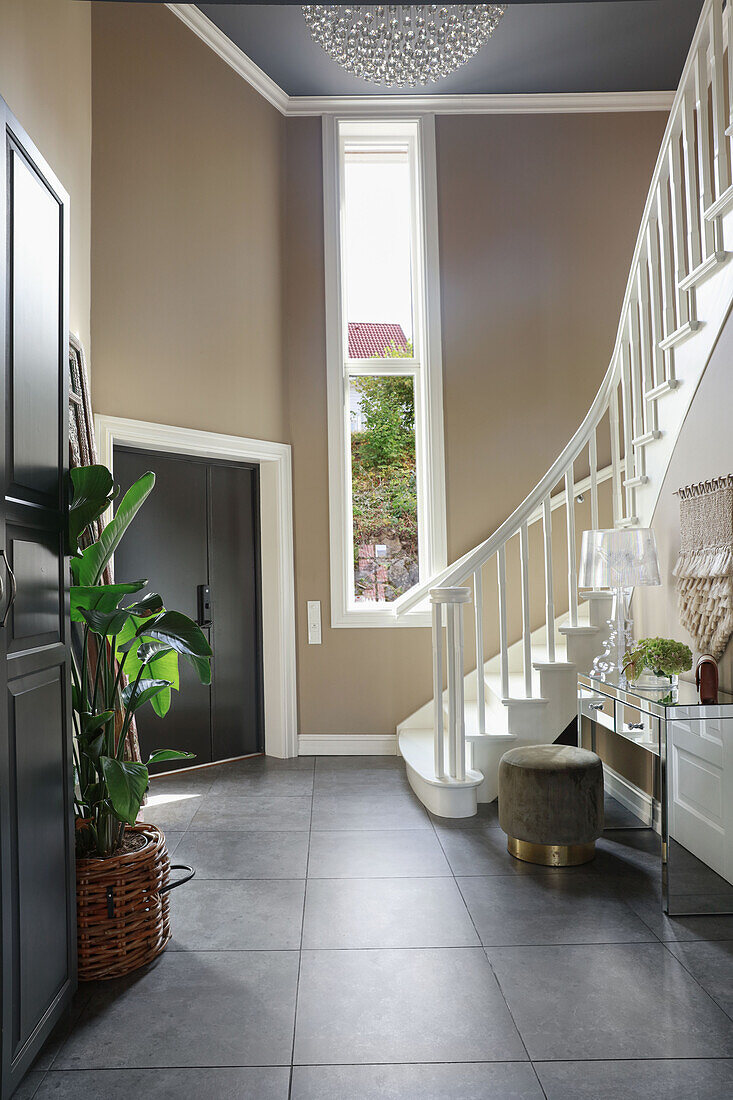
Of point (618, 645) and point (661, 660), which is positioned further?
point (618, 645)

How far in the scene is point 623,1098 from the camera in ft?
5.94

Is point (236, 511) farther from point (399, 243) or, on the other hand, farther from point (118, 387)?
point (399, 243)

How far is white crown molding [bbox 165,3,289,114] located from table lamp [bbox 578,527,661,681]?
3.89 meters

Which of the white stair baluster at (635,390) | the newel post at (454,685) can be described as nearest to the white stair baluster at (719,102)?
the white stair baluster at (635,390)

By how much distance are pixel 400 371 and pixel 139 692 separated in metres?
3.62

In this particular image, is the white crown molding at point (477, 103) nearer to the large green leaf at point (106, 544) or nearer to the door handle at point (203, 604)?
the door handle at point (203, 604)

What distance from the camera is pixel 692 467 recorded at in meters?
3.35

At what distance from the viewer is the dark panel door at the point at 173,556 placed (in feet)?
15.4

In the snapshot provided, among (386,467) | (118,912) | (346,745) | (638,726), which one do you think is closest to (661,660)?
(638,726)

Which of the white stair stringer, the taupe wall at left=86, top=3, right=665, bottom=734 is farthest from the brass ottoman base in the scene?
the taupe wall at left=86, top=3, right=665, bottom=734

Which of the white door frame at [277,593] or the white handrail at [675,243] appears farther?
the white door frame at [277,593]

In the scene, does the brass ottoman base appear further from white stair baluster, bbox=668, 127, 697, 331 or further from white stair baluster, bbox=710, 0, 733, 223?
white stair baluster, bbox=710, 0, 733, 223

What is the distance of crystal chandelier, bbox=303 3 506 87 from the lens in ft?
13.0

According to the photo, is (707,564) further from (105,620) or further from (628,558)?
(105,620)
